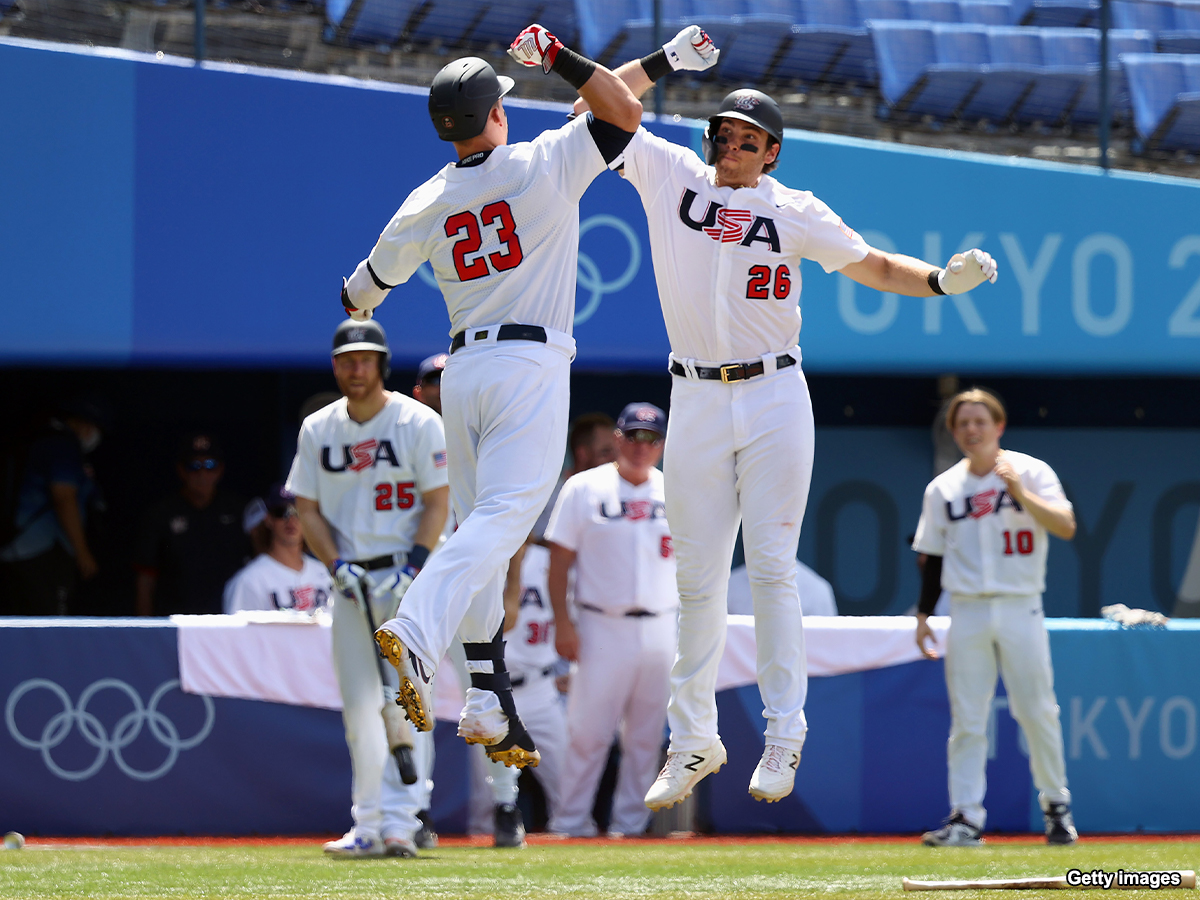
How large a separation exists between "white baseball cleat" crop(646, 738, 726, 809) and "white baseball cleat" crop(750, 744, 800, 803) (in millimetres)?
221

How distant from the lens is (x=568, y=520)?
8133mm

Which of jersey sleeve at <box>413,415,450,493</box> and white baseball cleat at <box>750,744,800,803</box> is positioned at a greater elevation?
jersey sleeve at <box>413,415,450,493</box>

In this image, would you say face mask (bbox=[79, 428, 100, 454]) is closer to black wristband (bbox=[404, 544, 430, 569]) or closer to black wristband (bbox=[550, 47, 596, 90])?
black wristband (bbox=[404, 544, 430, 569])

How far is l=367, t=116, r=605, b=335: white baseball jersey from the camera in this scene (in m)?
4.75

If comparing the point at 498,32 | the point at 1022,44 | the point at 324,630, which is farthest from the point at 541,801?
the point at 1022,44

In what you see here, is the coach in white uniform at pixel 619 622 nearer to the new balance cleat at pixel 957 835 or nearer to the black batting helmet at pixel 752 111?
the new balance cleat at pixel 957 835

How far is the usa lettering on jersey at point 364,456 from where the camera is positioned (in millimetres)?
6715

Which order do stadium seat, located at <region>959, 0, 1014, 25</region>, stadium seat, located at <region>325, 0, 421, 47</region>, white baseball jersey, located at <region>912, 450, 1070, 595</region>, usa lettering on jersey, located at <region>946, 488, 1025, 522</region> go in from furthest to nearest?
stadium seat, located at <region>959, 0, 1014, 25</region> < stadium seat, located at <region>325, 0, 421, 47</region> < usa lettering on jersey, located at <region>946, 488, 1025, 522</region> < white baseball jersey, located at <region>912, 450, 1070, 595</region>

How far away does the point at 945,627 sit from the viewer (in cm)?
817

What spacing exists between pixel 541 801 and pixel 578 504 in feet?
5.69

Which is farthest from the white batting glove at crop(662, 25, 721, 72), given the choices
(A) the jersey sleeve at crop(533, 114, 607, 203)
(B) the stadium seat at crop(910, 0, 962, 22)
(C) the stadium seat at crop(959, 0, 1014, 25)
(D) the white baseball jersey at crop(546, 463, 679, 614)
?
(C) the stadium seat at crop(959, 0, 1014, 25)

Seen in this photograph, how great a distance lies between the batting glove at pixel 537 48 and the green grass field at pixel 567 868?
2657 mm

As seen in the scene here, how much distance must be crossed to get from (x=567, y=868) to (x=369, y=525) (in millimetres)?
1666

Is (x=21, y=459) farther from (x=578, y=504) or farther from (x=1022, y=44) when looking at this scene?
(x=1022, y=44)
